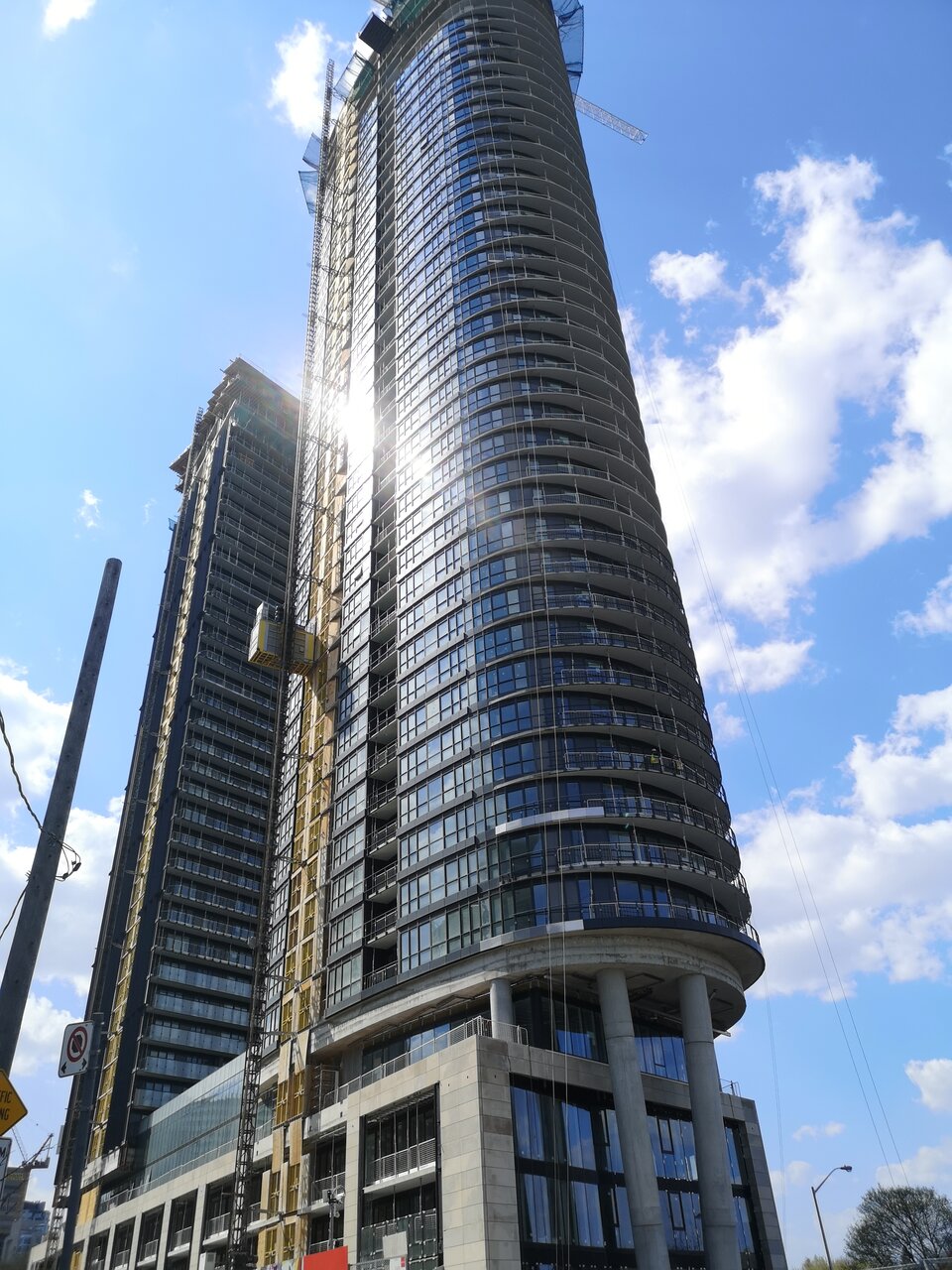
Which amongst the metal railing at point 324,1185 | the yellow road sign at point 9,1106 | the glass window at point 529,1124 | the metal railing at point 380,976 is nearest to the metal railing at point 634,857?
the glass window at point 529,1124

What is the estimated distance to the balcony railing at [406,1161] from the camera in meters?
48.9

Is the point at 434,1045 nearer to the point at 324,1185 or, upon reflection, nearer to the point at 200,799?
the point at 324,1185

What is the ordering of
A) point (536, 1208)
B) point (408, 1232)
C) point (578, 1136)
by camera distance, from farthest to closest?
1. point (578, 1136)
2. point (408, 1232)
3. point (536, 1208)

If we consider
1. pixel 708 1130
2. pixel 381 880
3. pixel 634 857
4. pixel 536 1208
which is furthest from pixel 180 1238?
pixel 634 857

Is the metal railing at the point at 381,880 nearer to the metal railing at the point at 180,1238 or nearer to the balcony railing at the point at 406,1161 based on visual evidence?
the balcony railing at the point at 406,1161

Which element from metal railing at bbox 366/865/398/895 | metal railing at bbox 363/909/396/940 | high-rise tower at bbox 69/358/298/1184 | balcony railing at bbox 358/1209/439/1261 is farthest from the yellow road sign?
high-rise tower at bbox 69/358/298/1184

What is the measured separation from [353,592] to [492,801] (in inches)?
1169

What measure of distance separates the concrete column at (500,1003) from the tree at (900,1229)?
68.2 m

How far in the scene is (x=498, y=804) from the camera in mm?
58906

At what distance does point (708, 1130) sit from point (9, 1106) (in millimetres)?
47403

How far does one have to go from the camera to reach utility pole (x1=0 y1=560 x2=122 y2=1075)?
1270cm

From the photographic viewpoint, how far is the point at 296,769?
8475cm

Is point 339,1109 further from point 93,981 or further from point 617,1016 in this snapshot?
point 93,981

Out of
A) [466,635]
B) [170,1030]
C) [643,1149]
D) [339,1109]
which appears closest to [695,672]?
[466,635]
